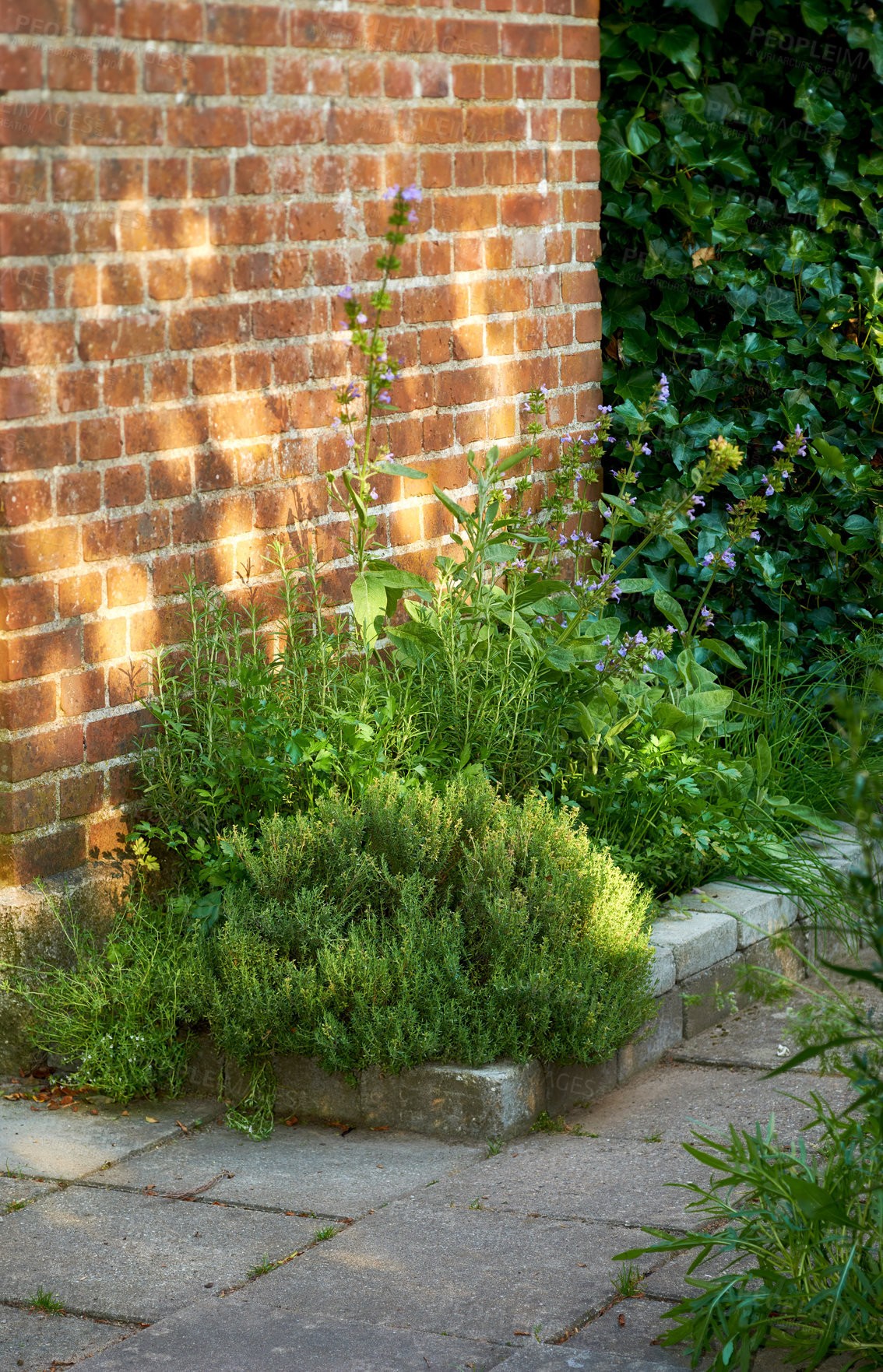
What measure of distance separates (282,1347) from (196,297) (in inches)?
97.4

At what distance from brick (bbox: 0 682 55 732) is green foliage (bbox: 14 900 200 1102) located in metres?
0.50

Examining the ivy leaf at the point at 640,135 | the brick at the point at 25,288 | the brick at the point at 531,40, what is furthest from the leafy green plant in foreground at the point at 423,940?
the ivy leaf at the point at 640,135

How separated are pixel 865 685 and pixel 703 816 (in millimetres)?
1159

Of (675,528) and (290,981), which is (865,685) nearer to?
(675,528)

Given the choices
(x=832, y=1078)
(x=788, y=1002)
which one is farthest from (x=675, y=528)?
(x=832, y=1078)

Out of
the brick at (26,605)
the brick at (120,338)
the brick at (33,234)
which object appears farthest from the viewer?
the brick at (120,338)

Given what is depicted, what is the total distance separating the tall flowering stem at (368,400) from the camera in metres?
4.13

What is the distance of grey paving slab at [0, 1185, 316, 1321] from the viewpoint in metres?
2.69

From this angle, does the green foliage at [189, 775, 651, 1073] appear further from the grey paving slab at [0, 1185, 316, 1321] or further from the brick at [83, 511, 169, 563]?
the brick at [83, 511, 169, 563]

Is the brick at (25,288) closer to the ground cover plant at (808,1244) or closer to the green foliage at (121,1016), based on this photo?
the green foliage at (121,1016)

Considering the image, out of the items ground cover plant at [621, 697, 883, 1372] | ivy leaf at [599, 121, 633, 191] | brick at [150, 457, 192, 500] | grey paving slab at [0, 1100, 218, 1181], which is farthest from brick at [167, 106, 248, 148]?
ground cover plant at [621, 697, 883, 1372]

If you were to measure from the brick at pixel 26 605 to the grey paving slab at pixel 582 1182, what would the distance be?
1526mm

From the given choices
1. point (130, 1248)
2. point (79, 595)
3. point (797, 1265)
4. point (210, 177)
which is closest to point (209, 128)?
point (210, 177)

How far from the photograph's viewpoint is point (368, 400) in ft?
14.3
